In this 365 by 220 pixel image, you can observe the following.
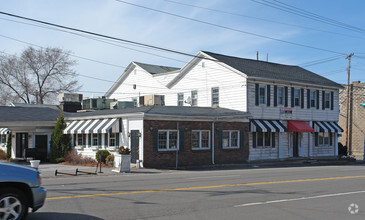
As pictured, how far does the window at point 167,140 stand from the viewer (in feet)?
78.3

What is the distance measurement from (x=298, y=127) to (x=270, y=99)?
3.56 metres

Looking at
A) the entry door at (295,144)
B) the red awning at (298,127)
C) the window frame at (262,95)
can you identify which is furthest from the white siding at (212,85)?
the entry door at (295,144)

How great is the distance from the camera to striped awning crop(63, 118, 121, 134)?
80.7 ft

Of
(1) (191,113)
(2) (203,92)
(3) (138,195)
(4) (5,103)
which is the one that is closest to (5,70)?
(4) (5,103)

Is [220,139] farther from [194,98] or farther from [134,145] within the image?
[194,98]

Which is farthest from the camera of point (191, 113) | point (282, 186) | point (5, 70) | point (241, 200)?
point (5, 70)

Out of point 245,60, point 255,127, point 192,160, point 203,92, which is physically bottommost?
point 192,160

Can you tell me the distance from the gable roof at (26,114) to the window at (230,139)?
13346 mm

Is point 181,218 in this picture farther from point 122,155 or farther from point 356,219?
point 122,155

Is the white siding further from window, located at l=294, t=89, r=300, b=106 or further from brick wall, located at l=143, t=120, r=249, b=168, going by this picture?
window, located at l=294, t=89, r=300, b=106

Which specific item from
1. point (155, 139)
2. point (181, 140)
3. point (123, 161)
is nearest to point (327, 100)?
point (181, 140)

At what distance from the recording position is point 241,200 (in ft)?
35.9

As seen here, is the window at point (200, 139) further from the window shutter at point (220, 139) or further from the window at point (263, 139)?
the window at point (263, 139)

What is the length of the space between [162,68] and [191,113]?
86.2 ft
